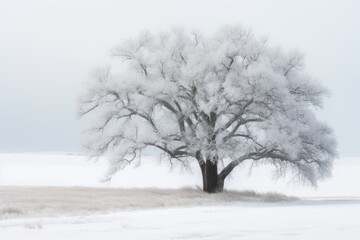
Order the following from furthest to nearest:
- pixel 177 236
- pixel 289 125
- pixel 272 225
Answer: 1. pixel 289 125
2. pixel 272 225
3. pixel 177 236

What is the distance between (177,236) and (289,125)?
18.2 meters

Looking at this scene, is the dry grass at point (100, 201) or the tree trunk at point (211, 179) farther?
the tree trunk at point (211, 179)

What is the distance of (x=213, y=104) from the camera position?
3036 centimetres

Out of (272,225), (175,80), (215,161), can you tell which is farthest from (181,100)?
(272,225)

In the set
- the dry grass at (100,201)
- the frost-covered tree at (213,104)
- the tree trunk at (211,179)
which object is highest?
the frost-covered tree at (213,104)

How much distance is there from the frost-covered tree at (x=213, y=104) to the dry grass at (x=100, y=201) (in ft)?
6.26

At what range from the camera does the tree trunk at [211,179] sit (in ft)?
109

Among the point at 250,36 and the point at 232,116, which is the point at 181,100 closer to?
the point at 232,116

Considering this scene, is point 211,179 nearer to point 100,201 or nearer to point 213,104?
point 213,104

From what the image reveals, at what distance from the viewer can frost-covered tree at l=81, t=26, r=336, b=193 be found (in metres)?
30.8

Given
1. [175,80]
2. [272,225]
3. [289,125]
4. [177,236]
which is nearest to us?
[177,236]

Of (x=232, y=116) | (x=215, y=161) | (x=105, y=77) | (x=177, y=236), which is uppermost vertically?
(x=105, y=77)

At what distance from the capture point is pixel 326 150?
32094 millimetres

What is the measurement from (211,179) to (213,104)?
507 cm
